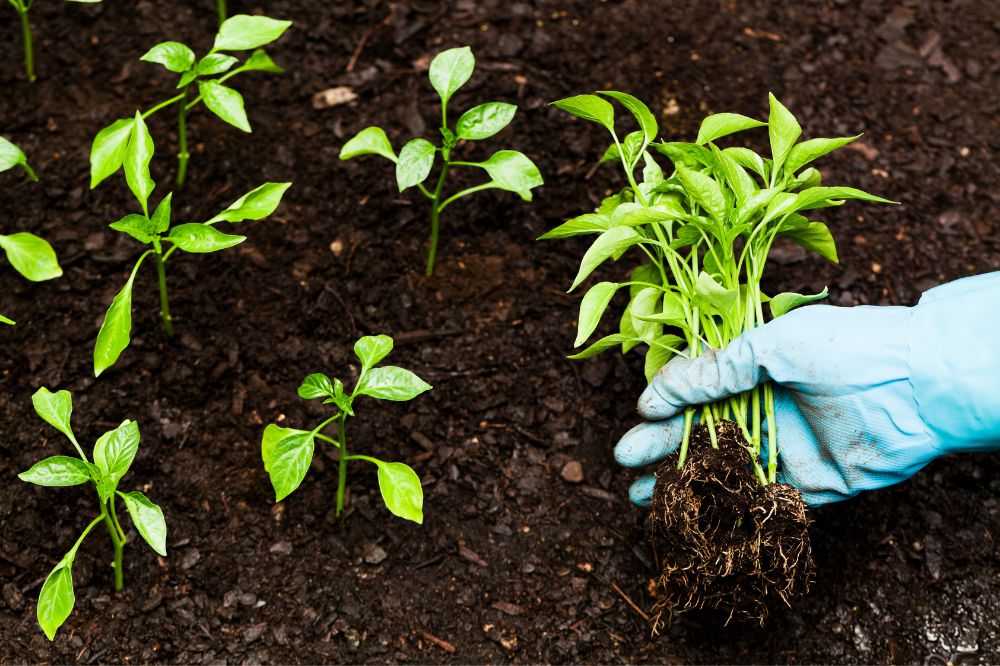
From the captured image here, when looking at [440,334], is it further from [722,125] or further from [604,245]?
[722,125]

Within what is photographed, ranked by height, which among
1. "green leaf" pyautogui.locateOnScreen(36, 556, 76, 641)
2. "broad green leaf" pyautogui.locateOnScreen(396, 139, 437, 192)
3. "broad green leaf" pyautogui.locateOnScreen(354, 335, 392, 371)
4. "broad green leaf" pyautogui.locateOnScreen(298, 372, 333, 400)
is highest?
"broad green leaf" pyautogui.locateOnScreen(396, 139, 437, 192)

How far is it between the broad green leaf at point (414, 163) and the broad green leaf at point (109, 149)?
0.60 m

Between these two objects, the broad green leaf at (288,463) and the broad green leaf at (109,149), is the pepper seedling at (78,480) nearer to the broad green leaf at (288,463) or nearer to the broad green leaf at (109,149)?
the broad green leaf at (288,463)

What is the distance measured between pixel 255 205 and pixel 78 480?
2.18 feet

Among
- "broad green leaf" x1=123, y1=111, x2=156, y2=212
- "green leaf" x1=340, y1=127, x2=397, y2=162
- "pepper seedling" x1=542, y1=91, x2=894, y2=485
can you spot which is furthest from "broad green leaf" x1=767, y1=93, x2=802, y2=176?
"broad green leaf" x1=123, y1=111, x2=156, y2=212

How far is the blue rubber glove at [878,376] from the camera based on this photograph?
170 centimetres

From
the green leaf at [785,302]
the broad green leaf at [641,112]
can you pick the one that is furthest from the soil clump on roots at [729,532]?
the broad green leaf at [641,112]

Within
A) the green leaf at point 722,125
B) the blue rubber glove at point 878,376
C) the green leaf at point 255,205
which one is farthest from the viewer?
the green leaf at point 255,205

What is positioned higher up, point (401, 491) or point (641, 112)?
point (641, 112)

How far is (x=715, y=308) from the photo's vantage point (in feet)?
5.98

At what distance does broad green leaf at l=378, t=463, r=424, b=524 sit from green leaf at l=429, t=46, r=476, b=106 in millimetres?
873

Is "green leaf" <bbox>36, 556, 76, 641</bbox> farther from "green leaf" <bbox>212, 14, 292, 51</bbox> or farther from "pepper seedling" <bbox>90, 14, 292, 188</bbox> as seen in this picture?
"green leaf" <bbox>212, 14, 292, 51</bbox>

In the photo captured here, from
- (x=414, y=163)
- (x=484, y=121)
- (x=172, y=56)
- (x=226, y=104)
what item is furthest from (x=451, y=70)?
(x=172, y=56)

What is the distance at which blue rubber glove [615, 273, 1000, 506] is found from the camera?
1.70 m
